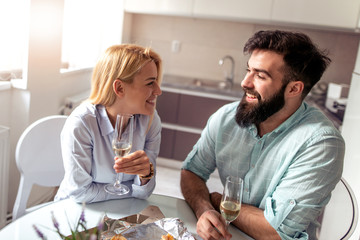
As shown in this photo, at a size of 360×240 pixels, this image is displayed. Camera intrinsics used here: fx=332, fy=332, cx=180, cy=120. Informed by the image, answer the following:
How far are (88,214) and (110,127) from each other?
369 millimetres

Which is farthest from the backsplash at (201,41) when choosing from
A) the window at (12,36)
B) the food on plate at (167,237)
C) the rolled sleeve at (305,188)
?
the food on plate at (167,237)

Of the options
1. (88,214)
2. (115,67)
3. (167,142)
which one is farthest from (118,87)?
(167,142)

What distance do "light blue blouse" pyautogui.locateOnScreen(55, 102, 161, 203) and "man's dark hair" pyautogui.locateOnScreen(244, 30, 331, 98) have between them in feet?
2.04

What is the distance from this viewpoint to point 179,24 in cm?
376

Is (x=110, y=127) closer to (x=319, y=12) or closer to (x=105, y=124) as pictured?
(x=105, y=124)

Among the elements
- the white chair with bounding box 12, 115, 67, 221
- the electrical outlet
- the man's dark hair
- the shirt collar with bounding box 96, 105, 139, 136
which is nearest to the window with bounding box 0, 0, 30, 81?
the white chair with bounding box 12, 115, 67, 221

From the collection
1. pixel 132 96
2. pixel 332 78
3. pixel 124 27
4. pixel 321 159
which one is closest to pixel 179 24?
pixel 124 27

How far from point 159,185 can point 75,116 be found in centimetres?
186

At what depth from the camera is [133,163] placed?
3.62 ft

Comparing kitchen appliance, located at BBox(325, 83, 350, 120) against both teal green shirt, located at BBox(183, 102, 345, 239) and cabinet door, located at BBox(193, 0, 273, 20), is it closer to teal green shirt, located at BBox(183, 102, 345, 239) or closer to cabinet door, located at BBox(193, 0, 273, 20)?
cabinet door, located at BBox(193, 0, 273, 20)

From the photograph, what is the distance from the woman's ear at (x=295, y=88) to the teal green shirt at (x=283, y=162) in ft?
0.23

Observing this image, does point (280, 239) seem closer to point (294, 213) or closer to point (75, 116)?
point (294, 213)

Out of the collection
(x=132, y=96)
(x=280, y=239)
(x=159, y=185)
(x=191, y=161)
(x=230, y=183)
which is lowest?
(x=159, y=185)

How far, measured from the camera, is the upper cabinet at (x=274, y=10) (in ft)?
9.86
